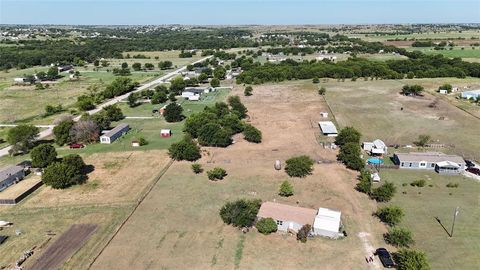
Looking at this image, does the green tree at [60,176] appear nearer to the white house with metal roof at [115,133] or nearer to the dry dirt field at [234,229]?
the dry dirt field at [234,229]

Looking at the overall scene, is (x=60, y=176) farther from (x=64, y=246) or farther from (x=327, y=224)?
(x=327, y=224)

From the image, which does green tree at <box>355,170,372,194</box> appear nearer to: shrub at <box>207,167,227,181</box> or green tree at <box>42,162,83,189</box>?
shrub at <box>207,167,227,181</box>

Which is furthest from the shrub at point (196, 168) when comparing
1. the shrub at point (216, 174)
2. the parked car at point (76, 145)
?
the parked car at point (76, 145)

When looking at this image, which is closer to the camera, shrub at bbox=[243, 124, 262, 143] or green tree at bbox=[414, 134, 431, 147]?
green tree at bbox=[414, 134, 431, 147]

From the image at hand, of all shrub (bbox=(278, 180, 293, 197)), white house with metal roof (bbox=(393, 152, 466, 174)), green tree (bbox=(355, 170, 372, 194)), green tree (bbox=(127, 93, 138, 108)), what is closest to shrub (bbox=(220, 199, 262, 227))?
shrub (bbox=(278, 180, 293, 197))

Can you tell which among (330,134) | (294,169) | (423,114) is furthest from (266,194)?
(423,114)

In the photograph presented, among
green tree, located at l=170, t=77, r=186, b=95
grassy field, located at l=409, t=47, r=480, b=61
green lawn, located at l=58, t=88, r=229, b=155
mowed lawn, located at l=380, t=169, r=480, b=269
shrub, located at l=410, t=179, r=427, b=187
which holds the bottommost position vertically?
mowed lawn, located at l=380, t=169, r=480, b=269

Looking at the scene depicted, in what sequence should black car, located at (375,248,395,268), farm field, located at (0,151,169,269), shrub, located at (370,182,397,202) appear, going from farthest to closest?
shrub, located at (370,182,397,202), farm field, located at (0,151,169,269), black car, located at (375,248,395,268)
